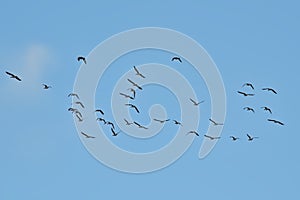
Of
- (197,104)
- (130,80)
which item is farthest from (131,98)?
(197,104)

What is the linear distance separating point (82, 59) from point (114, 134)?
5.13 ft

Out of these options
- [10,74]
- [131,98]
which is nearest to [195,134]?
[131,98]

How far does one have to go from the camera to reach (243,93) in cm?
1431

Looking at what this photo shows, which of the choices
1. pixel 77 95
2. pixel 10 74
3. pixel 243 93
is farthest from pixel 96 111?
pixel 243 93

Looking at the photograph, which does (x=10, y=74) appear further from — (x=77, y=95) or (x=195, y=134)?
(x=195, y=134)

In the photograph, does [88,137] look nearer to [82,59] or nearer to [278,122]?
[82,59]

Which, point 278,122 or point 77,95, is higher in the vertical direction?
point 77,95

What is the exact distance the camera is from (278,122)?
14.0m

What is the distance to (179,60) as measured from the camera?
14.7 meters

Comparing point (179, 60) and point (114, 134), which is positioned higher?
point (179, 60)

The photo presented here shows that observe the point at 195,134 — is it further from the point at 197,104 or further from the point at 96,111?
the point at 96,111

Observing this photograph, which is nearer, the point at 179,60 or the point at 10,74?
the point at 10,74

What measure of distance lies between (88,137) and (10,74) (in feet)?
6.43

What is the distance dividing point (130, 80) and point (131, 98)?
0.35 m
